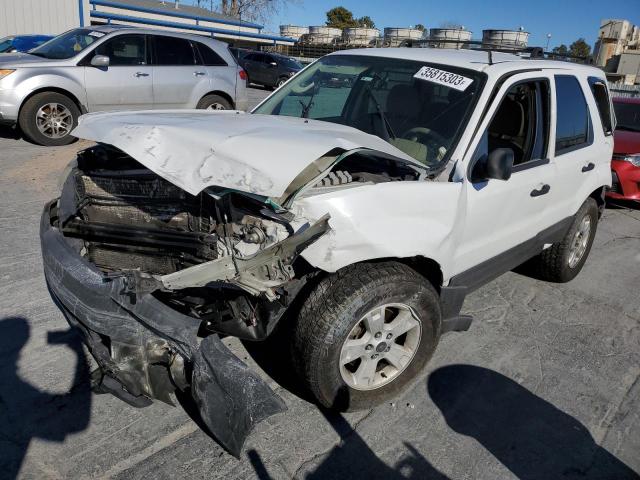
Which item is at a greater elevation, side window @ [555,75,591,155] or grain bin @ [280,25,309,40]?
Answer: grain bin @ [280,25,309,40]

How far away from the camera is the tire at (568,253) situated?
184 inches

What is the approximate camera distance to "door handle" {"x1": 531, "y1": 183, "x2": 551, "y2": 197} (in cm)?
376

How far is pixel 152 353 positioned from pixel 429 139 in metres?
2.09

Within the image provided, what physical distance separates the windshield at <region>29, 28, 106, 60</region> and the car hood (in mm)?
8227

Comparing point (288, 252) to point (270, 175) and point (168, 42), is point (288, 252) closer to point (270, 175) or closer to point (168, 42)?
point (270, 175)

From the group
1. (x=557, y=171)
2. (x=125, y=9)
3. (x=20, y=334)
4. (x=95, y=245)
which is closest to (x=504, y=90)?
(x=557, y=171)

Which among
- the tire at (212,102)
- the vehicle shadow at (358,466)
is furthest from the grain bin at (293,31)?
the vehicle shadow at (358,466)

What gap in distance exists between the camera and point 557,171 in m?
3.99

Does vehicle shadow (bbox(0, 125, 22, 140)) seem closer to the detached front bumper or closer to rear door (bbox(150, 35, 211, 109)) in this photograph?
rear door (bbox(150, 35, 211, 109))

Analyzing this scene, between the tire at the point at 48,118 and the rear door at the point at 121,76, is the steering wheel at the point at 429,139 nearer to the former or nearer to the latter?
the tire at the point at 48,118

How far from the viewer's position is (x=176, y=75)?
30.8 ft

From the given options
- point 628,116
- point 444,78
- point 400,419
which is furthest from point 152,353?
point 628,116

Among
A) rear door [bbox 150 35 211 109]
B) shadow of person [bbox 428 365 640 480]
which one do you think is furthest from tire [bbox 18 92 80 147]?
shadow of person [bbox 428 365 640 480]

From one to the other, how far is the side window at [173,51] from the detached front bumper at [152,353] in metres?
7.38
